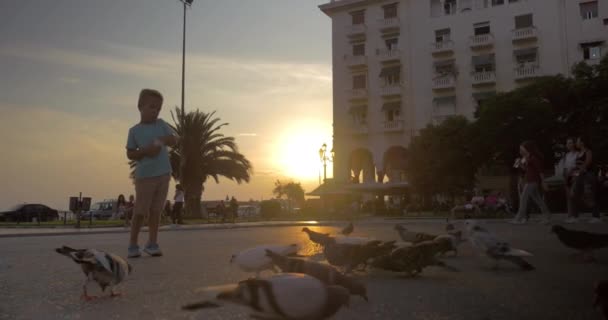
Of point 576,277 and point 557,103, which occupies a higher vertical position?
point 557,103

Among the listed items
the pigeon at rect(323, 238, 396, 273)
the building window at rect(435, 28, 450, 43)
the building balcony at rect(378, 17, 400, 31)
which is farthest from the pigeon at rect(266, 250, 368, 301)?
the building balcony at rect(378, 17, 400, 31)

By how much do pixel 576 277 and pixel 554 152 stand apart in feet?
116

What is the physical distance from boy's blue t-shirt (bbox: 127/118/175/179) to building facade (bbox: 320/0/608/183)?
3764 centimetres

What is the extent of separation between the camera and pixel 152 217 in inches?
218

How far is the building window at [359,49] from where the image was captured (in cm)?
4491

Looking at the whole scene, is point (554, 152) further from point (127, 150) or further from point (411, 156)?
point (127, 150)

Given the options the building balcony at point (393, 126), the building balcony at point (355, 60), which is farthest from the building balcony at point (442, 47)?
the building balcony at point (393, 126)

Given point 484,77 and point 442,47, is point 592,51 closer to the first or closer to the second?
point 484,77

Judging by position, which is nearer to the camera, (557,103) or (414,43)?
(557,103)

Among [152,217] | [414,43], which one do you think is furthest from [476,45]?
[152,217]

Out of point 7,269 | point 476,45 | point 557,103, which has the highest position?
point 476,45

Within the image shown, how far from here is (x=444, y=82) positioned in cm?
4106

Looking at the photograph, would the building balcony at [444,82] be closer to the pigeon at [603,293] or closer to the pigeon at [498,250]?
the pigeon at [498,250]

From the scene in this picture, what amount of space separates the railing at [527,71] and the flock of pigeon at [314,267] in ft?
121
